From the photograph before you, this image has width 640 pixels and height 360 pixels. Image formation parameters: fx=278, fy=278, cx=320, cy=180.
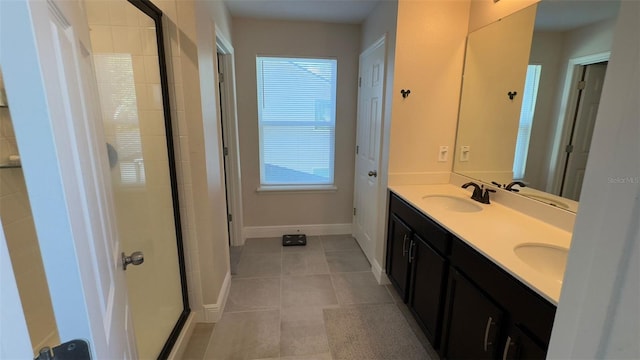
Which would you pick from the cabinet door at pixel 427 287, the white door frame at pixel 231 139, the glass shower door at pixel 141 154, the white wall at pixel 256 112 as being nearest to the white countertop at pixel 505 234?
the cabinet door at pixel 427 287

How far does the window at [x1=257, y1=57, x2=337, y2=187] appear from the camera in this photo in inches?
121

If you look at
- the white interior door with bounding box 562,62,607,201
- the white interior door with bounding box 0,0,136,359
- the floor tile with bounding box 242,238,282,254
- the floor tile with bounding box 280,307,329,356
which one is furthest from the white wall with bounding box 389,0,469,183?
the white interior door with bounding box 0,0,136,359

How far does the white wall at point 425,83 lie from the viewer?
210 centimetres

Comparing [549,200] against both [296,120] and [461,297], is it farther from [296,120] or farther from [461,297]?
[296,120]

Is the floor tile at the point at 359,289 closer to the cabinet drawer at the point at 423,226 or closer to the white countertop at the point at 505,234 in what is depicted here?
the cabinet drawer at the point at 423,226

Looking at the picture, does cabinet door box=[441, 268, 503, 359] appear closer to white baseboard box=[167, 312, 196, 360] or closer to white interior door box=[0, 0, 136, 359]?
white interior door box=[0, 0, 136, 359]

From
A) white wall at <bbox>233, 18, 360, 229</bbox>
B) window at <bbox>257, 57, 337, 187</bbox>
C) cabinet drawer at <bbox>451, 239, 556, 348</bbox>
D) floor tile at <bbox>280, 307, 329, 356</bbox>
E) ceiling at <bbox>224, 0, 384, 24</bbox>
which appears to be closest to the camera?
cabinet drawer at <bbox>451, 239, 556, 348</bbox>

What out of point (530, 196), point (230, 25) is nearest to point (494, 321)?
point (530, 196)

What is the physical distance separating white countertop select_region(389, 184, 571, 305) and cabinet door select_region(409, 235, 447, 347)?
0.75 ft

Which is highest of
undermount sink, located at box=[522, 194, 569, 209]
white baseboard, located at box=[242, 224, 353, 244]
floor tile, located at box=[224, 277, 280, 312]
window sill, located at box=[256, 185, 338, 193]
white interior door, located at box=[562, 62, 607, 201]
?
white interior door, located at box=[562, 62, 607, 201]

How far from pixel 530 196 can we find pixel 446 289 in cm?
76

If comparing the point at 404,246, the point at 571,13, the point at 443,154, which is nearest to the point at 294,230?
the point at 404,246

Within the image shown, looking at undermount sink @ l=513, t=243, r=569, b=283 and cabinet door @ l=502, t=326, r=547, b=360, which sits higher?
undermount sink @ l=513, t=243, r=569, b=283

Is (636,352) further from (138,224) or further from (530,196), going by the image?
(138,224)
